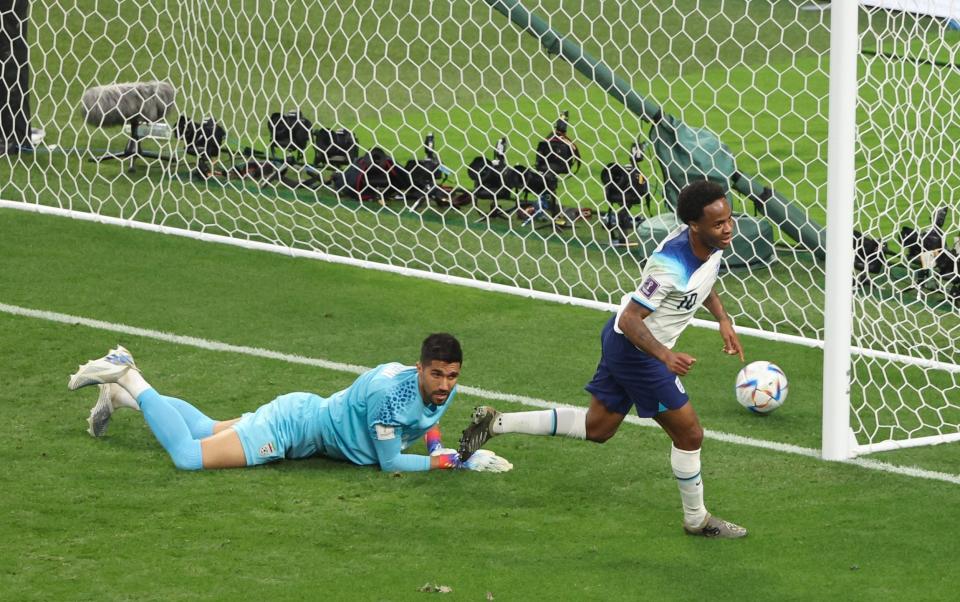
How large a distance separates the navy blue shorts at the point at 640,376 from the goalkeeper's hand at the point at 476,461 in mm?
804

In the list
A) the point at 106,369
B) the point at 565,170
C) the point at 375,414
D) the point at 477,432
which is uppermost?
the point at 565,170

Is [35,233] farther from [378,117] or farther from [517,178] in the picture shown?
[378,117]

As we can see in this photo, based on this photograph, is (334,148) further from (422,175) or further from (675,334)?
(675,334)

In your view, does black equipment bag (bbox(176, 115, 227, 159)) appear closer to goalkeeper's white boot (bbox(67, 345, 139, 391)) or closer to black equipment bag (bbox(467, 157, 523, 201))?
black equipment bag (bbox(467, 157, 523, 201))

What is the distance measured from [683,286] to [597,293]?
3.98m

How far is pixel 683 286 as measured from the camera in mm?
5414

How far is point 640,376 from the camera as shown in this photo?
5.57 m

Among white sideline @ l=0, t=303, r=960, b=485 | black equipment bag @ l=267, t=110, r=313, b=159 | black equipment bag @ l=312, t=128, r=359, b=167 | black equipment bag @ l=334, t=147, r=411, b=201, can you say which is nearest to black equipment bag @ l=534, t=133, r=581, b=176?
black equipment bag @ l=334, t=147, r=411, b=201

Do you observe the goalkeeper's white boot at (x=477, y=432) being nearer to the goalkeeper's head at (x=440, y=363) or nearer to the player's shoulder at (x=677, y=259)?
the goalkeeper's head at (x=440, y=363)

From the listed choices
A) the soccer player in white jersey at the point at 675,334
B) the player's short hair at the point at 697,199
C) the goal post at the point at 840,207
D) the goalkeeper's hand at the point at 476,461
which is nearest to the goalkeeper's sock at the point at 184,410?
the goalkeeper's hand at the point at 476,461

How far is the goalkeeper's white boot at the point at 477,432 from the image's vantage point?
6.12 meters

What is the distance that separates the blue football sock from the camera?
20.8ft

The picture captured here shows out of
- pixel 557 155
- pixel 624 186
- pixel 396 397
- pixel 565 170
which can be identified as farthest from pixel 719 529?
pixel 565 170

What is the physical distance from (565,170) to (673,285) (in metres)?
5.78
